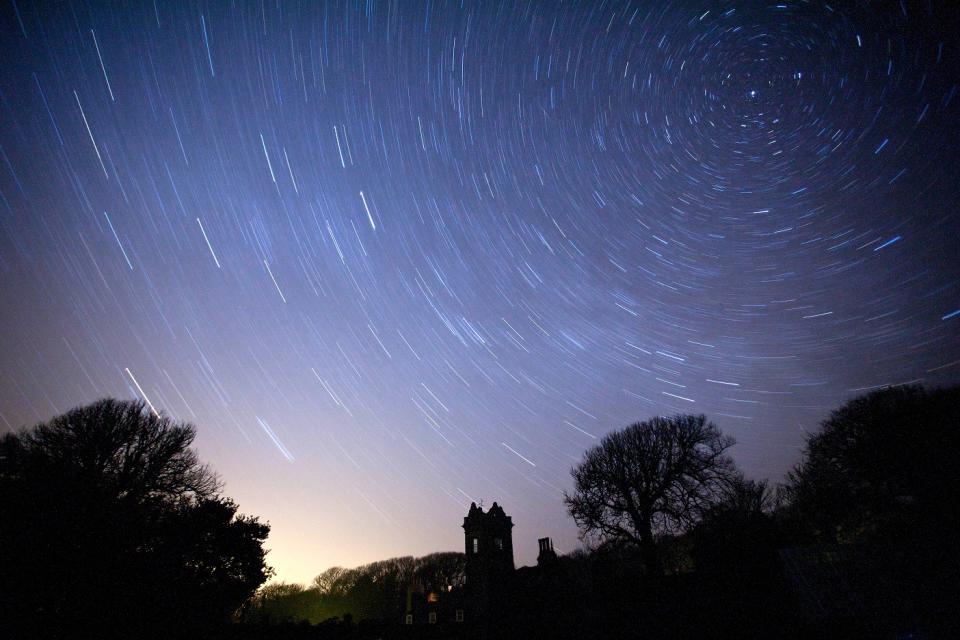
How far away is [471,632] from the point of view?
2914 centimetres

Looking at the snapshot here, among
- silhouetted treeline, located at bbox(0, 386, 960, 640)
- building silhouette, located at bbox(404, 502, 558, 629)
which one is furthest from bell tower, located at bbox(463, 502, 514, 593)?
silhouetted treeline, located at bbox(0, 386, 960, 640)

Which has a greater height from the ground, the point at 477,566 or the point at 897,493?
the point at 897,493

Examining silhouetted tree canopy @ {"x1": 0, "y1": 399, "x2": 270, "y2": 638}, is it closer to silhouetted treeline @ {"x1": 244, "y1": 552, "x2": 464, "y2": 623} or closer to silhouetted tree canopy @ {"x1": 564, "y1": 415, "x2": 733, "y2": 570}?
silhouetted tree canopy @ {"x1": 564, "y1": 415, "x2": 733, "y2": 570}

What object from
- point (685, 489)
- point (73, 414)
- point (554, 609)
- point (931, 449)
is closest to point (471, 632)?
point (554, 609)

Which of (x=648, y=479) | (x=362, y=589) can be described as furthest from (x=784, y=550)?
(x=362, y=589)

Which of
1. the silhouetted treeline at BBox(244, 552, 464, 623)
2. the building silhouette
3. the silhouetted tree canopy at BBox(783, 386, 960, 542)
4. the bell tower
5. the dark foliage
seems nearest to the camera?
the dark foliage

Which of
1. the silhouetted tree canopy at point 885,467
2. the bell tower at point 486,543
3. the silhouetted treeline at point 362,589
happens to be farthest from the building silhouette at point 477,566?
the silhouetted treeline at point 362,589

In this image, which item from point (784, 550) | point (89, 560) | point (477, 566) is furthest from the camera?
point (477, 566)

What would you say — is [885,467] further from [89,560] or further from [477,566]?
[89,560]

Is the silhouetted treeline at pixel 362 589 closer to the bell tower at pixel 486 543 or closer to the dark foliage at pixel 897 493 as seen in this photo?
the bell tower at pixel 486 543

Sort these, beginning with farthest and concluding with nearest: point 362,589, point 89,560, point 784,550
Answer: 1. point 362,589
2. point 784,550
3. point 89,560

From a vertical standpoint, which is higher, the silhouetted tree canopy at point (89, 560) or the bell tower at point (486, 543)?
the bell tower at point (486, 543)

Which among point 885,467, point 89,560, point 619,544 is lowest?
point 89,560

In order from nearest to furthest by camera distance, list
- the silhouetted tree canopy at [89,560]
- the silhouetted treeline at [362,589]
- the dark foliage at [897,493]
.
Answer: the silhouetted tree canopy at [89,560], the dark foliage at [897,493], the silhouetted treeline at [362,589]
